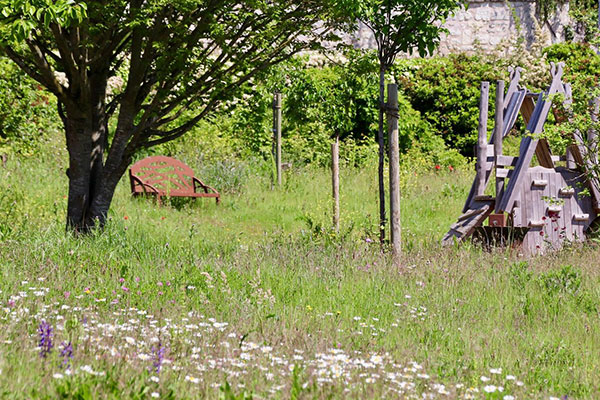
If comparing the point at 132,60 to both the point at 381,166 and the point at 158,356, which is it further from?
the point at 158,356

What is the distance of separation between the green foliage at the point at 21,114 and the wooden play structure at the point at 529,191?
7330 millimetres

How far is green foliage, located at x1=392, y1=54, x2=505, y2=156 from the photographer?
16.4 m

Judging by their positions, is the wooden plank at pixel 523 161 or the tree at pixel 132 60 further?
the wooden plank at pixel 523 161

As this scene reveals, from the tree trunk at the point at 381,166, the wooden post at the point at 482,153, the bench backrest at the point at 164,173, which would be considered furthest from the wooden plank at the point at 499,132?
the bench backrest at the point at 164,173

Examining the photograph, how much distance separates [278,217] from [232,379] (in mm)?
7398

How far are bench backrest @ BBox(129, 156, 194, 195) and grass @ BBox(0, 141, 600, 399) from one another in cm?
265

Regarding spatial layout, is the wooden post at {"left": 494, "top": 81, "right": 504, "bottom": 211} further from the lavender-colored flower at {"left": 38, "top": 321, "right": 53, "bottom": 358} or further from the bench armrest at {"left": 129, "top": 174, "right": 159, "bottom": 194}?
the lavender-colored flower at {"left": 38, "top": 321, "right": 53, "bottom": 358}

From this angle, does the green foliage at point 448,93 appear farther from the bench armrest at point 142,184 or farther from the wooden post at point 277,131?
the bench armrest at point 142,184

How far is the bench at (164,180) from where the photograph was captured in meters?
11.1

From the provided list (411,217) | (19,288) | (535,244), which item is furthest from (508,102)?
(19,288)

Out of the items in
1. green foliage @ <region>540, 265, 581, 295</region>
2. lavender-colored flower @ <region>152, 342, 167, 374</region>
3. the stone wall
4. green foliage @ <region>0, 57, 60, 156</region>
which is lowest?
green foliage @ <region>540, 265, 581, 295</region>

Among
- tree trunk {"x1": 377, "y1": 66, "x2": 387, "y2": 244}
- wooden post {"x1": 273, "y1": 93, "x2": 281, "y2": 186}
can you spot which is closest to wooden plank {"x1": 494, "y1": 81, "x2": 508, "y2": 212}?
tree trunk {"x1": 377, "y1": 66, "x2": 387, "y2": 244}

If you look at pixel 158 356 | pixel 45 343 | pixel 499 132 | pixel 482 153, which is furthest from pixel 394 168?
pixel 45 343

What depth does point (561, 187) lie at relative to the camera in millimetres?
8234
